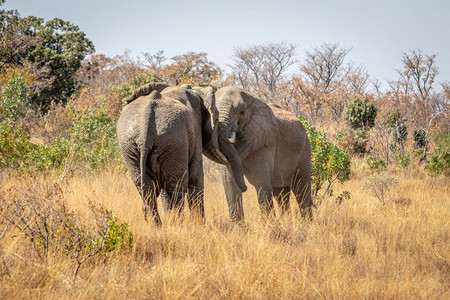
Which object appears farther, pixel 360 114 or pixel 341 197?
pixel 360 114

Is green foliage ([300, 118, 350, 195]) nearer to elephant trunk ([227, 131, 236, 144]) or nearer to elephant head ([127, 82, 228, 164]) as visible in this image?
elephant trunk ([227, 131, 236, 144])

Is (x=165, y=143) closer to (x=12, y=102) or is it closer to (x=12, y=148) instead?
(x=12, y=148)

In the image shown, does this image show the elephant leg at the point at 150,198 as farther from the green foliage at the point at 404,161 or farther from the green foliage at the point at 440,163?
the green foliage at the point at 404,161

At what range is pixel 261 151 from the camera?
639cm

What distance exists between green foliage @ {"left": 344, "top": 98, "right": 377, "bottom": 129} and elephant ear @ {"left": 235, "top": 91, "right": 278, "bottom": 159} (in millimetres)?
15158

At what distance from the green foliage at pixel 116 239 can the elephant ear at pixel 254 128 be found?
203 centimetres

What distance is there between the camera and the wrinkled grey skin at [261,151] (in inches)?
228

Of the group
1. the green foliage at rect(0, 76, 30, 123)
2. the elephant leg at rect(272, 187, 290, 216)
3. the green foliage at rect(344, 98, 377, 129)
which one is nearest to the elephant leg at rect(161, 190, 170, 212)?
the elephant leg at rect(272, 187, 290, 216)

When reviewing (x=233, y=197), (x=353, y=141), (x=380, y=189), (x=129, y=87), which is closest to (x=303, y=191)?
(x=233, y=197)

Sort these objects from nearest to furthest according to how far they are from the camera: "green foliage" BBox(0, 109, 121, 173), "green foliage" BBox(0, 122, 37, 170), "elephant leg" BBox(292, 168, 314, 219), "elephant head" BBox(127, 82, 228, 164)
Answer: "elephant head" BBox(127, 82, 228, 164), "elephant leg" BBox(292, 168, 314, 219), "green foliage" BBox(0, 122, 37, 170), "green foliage" BBox(0, 109, 121, 173)

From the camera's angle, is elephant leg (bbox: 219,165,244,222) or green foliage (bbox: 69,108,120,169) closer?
elephant leg (bbox: 219,165,244,222)

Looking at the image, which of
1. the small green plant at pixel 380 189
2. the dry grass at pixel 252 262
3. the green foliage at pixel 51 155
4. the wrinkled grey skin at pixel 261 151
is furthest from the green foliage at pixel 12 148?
the small green plant at pixel 380 189

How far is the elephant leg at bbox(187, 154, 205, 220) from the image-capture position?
5.11m

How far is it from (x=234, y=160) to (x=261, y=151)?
74 centimetres
